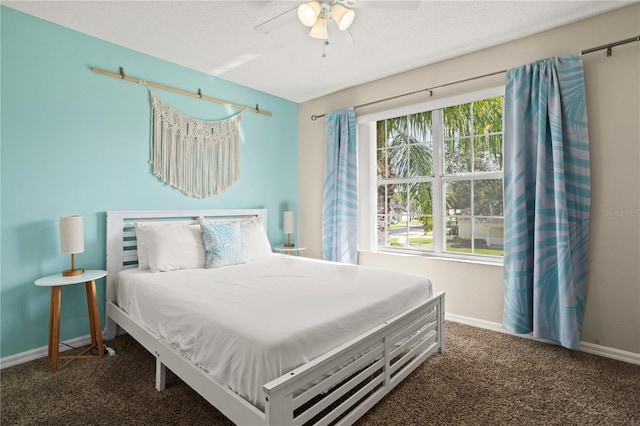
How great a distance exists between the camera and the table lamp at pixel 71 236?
244 centimetres

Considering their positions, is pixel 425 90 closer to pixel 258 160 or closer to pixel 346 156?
pixel 346 156

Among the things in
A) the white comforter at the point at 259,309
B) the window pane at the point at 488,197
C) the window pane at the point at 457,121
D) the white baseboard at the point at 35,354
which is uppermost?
the window pane at the point at 457,121

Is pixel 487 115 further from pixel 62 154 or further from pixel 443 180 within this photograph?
pixel 62 154

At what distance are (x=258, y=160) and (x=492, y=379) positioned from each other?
325 centimetres

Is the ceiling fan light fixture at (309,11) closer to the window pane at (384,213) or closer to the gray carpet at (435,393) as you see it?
the window pane at (384,213)

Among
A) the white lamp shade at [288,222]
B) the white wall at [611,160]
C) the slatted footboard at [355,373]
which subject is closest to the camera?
the slatted footboard at [355,373]

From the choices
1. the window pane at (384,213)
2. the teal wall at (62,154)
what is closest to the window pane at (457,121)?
the window pane at (384,213)

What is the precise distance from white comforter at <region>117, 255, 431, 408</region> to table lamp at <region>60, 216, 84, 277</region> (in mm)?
398

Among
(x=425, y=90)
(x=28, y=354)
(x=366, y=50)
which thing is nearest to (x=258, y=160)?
(x=366, y=50)

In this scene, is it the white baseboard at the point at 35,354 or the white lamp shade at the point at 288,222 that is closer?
the white baseboard at the point at 35,354

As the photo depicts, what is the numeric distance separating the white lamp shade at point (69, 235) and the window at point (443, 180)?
297cm

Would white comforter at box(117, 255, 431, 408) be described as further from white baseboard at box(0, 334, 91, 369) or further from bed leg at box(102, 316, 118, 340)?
white baseboard at box(0, 334, 91, 369)

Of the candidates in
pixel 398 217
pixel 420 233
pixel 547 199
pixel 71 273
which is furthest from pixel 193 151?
pixel 547 199

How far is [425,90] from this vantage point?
3393 millimetres
